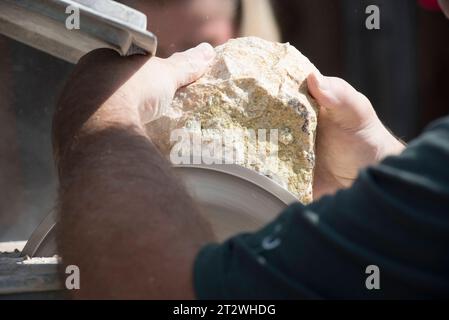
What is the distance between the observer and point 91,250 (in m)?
1.20

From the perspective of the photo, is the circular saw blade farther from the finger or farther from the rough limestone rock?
the finger

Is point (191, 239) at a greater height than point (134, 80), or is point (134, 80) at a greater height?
point (134, 80)

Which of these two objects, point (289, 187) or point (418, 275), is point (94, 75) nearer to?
point (289, 187)

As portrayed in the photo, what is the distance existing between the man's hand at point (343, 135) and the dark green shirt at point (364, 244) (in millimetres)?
807

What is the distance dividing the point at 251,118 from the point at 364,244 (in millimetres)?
823

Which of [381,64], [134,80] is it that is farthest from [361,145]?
[381,64]

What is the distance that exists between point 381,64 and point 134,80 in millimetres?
2517

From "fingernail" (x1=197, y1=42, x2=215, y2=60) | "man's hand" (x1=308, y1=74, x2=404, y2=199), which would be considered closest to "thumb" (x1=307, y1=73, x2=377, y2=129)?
"man's hand" (x1=308, y1=74, x2=404, y2=199)

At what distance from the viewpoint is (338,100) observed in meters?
1.86

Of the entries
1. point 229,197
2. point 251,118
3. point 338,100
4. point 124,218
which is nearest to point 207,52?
point 251,118
